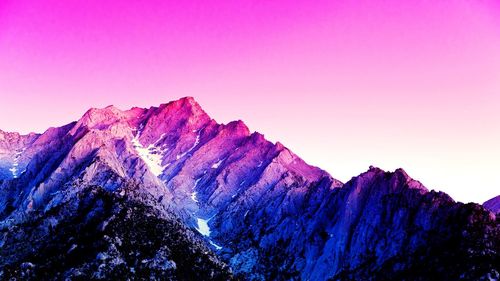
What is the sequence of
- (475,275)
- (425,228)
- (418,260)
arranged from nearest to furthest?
(475,275)
(418,260)
(425,228)

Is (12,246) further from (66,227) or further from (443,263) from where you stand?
(443,263)

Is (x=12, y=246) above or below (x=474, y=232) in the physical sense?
below

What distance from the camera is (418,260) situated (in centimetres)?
17950

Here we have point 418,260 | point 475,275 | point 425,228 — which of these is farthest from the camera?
point 425,228

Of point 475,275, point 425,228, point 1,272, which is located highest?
point 425,228

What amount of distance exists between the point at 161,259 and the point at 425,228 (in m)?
93.1

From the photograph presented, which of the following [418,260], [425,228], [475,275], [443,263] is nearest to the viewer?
[475,275]

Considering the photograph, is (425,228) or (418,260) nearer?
(418,260)

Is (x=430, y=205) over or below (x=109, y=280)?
over

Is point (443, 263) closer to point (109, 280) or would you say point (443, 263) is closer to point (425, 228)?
point (425, 228)

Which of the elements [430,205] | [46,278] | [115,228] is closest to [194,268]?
[115,228]

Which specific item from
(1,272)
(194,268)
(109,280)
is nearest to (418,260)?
(194,268)

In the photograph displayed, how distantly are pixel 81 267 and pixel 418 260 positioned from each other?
10687 centimetres

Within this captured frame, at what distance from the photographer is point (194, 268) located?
6900 inches
